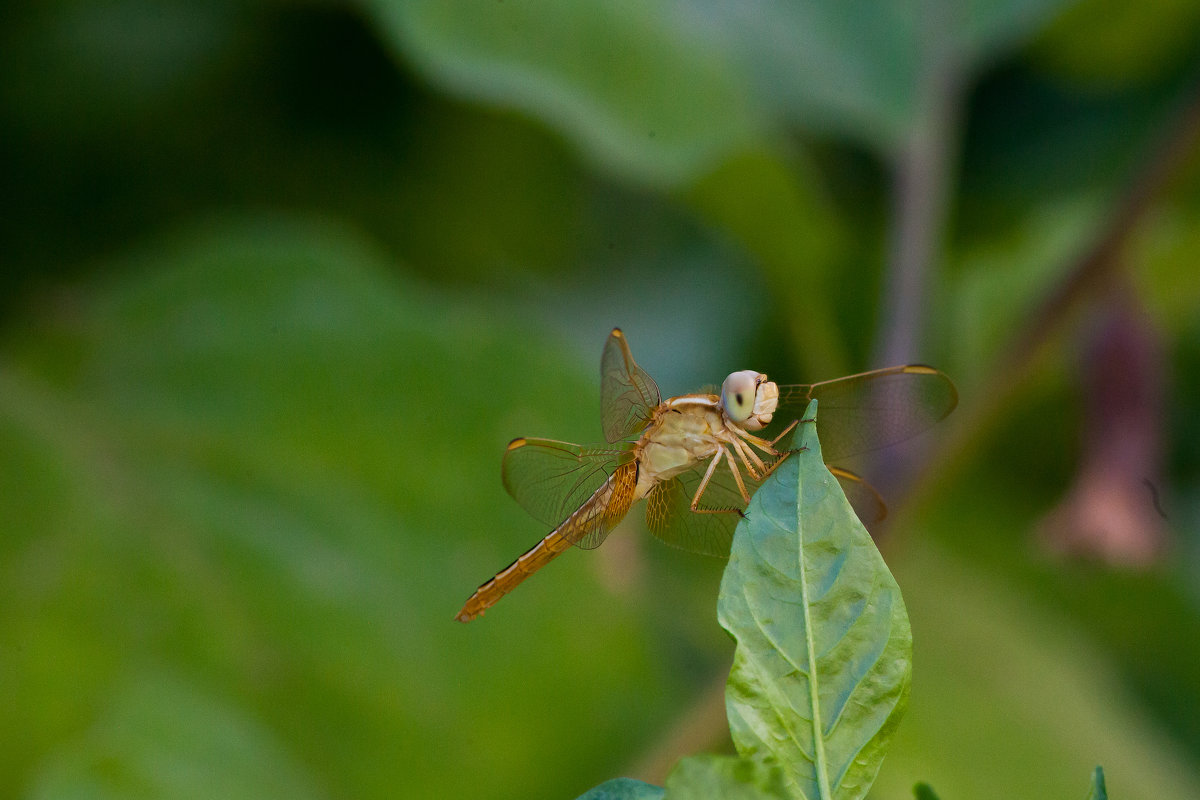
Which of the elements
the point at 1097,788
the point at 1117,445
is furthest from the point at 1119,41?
the point at 1097,788

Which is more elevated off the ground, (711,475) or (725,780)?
(711,475)

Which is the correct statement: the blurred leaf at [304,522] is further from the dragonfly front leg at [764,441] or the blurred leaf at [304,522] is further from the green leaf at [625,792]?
the green leaf at [625,792]

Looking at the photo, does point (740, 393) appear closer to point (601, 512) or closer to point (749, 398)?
point (749, 398)

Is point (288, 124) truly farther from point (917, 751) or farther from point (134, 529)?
point (917, 751)

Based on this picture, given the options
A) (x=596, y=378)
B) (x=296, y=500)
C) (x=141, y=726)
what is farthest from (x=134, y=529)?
(x=596, y=378)

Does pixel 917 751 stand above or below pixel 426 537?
below

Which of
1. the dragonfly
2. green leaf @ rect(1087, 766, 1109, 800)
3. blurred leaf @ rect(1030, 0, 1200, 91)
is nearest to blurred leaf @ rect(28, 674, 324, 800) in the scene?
the dragonfly

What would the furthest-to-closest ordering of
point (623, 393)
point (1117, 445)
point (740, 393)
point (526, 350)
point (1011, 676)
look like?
point (1011, 676) → point (526, 350) → point (1117, 445) → point (623, 393) → point (740, 393)

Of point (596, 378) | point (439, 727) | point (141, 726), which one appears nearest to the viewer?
point (141, 726)
